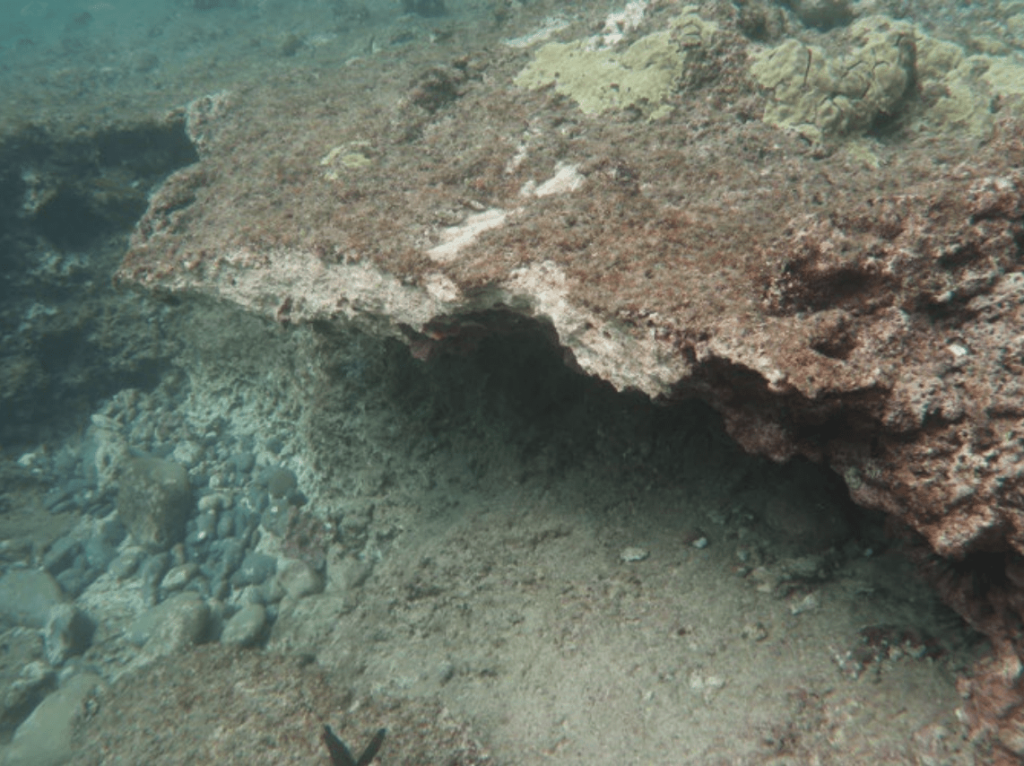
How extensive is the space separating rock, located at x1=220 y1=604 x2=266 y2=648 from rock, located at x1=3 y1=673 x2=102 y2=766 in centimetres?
126

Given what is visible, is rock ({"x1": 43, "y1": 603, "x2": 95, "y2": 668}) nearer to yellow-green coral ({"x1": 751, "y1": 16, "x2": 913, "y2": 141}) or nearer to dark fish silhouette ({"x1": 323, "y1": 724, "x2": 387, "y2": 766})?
dark fish silhouette ({"x1": 323, "y1": 724, "x2": 387, "y2": 766})

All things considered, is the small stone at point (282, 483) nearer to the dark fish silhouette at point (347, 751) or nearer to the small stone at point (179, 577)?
the small stone at point (179, 577)

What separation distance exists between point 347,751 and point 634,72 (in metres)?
4.95

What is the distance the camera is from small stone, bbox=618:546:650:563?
364 cm

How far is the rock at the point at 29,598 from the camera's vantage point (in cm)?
638

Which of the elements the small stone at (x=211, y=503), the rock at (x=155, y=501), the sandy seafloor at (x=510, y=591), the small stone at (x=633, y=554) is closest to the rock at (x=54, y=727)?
the sandy seafloor at (x=510, y=591)

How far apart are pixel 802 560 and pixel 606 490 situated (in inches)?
49.3

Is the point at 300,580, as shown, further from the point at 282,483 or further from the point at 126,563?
the point at 126,563

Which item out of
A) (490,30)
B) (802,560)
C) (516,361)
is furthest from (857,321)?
(490,30)

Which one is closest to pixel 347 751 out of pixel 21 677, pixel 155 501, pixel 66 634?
pixel 155 501

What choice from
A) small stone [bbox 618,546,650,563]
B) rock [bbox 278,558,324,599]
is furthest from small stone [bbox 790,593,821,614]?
rock [bbox 278,558,324,599]

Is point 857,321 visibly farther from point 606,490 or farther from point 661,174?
point 606,490

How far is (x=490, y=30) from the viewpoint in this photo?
703cm

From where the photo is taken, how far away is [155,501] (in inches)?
255
